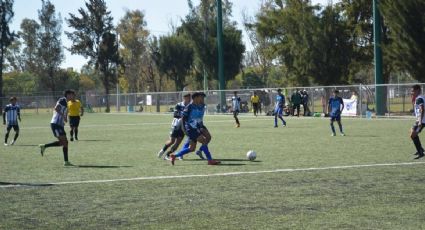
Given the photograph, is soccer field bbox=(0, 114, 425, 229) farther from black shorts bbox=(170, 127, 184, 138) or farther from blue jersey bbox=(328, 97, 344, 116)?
blue jersey bbox=(328, 97, 344, 116)

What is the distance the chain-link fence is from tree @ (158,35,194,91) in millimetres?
8222

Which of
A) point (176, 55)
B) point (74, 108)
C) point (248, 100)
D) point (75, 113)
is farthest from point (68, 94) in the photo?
point (176, 55)

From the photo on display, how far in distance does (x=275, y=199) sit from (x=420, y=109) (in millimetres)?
7421

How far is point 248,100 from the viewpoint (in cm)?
5750

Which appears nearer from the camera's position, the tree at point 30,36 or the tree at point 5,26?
the tree at point 5,26

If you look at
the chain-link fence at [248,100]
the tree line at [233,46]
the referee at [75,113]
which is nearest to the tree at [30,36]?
the tree line at [233,46]

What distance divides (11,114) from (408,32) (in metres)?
26.1

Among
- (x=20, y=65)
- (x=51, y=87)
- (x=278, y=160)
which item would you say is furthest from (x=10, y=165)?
(x=20, y=65)

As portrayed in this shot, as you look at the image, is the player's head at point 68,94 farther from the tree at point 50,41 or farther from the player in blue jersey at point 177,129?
the tree at point 50,41

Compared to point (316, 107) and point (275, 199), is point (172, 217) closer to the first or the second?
point (275, 199)

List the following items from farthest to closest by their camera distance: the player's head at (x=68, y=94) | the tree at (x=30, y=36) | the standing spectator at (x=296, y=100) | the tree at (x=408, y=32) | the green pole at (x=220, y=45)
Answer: the tree at (x=30, y=36)
the green pole at (x=220, y=45)
the standing spectator at (x=296, y=100)
the tree at (x=408, y=32)
the player's head at (x=68, y=94)

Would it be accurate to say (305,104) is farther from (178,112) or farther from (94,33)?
(94,33)

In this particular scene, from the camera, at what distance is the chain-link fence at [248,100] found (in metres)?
42.6

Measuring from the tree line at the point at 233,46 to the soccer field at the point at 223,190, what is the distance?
82.5ft
